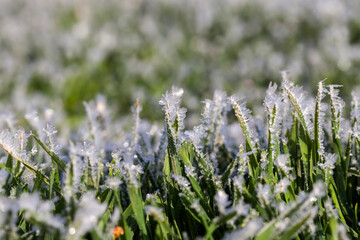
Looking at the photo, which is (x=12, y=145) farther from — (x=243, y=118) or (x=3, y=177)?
(x=243, y=118)

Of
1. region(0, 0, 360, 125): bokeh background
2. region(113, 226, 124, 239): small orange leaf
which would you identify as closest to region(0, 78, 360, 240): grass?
region(113, 226, 124, 239): small orange leaf

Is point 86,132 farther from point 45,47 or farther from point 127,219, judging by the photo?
point 45,47

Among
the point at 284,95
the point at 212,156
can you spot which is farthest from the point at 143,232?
the point at 284,95

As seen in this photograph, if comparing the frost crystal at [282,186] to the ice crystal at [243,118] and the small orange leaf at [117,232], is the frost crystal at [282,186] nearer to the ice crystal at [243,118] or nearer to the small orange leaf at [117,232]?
the ice crystal at [243,118]

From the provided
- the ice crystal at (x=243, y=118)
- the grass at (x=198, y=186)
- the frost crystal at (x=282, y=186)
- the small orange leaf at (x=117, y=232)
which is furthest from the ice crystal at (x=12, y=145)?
the frost crystal at (x=282, y=186)

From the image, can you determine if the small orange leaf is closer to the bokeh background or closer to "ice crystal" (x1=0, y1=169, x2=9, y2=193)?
"ice crystal" (x1=0, y1=169, x2=9, y2=193)

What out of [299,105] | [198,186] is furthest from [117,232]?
[299,105]

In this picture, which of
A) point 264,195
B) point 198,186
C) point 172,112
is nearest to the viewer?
point 264,195
